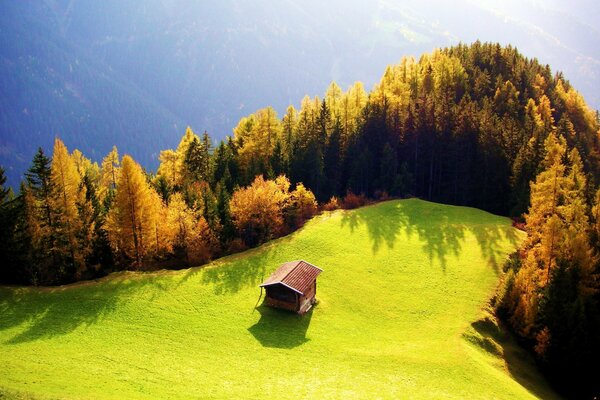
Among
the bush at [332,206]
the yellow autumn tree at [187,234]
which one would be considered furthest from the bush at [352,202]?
the yellow autumn tree at [187,234]

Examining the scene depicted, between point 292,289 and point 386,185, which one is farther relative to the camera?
point 386,185

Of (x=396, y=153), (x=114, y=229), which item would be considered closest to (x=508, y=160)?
(x=396, y=153)

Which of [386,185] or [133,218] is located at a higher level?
[386,185]

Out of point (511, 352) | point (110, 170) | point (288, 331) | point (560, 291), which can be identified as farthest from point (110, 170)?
point (560, 291)

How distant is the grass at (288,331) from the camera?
42.5 meters

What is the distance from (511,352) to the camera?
2249 inches

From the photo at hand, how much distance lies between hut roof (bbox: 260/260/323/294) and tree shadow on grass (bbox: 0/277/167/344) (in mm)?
14139

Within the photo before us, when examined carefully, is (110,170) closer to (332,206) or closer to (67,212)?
(332,206)

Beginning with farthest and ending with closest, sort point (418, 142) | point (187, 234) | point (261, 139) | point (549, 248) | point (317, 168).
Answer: point (418, 142) < point (261, 139) < point (317, 168) < point (187, 234) < point (549, 248)

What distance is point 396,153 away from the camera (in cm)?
10750

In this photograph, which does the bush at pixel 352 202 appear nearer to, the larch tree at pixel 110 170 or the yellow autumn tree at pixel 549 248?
the yellow autumn tree at pixel 549 248

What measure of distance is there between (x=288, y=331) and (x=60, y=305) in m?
26.1

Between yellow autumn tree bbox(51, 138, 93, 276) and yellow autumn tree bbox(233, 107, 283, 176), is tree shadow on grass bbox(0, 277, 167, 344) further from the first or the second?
yellow autumn tree bbox(233, 107, 283, 176)

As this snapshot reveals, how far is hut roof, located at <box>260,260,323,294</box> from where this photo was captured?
5741 centimetres
